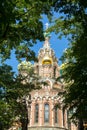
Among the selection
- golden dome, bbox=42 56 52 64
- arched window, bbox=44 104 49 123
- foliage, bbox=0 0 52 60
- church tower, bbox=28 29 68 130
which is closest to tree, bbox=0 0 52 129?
foliage, bbox=0 0 52 60

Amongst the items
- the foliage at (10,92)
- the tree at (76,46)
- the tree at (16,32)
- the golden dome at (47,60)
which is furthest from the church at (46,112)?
the tree at (76,46)

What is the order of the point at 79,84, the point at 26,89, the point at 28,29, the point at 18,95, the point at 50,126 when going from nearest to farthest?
the point at 28,29 → the point at 79,84 → the point at 18,95 → the point at 26,89 → the point at 50,126

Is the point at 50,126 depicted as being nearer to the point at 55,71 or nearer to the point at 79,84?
the point at 55,71

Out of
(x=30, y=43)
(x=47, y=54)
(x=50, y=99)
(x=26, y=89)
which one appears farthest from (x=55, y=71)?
(x=30, y=43)

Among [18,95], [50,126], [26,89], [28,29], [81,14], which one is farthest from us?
[50,126]

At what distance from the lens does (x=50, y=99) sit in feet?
185

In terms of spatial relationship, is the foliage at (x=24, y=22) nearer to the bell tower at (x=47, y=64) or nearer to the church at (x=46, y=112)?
the church at (x=46, y=112)

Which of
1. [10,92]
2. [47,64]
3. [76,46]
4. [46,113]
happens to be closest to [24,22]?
[76,46]

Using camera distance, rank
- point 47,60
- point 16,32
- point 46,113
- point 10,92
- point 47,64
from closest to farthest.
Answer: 1. point 16,32
2. point 10,92
3. point 46,113
4. point 47,64
5. point 47,60

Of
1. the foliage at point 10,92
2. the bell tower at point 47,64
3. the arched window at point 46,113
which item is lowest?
the foliage at point 10,92

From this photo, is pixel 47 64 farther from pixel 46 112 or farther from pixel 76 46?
pixel 76 46

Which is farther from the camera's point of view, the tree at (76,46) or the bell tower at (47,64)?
the bell tower at (47,64)

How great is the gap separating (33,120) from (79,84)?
39.0m

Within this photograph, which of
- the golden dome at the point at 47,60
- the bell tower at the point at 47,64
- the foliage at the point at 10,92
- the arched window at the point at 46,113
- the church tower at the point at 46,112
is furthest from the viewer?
the golden dome at the point at 47,60
